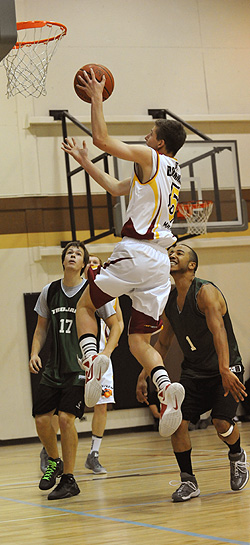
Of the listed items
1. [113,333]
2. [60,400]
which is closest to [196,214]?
[113,333]

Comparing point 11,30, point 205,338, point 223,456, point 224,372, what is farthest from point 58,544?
point 223,456

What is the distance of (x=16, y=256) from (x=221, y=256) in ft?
10.3

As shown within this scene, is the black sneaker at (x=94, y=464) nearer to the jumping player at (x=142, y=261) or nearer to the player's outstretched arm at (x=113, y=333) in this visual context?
the player's outstretched arm at (x=113, y=333)

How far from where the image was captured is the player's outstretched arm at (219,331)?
4.16 m

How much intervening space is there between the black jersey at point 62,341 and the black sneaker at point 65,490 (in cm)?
64

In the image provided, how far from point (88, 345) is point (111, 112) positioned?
721cm

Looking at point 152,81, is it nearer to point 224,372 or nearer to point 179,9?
point 179,9

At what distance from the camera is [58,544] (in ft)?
10.5

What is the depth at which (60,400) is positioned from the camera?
4918 mm

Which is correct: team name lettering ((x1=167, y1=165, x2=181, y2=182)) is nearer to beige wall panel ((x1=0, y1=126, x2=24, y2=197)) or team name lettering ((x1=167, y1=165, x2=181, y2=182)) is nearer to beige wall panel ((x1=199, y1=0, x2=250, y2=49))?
beige wall panel ((x1=0, y1=126, x2=24, y2=197))

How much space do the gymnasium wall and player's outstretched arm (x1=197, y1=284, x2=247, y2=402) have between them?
594 centimetres

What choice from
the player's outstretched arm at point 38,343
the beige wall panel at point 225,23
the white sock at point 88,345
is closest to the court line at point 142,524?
the white sock at point 88,345

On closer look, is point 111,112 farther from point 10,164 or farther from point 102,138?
point 102,138

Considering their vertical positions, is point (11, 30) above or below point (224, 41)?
below
